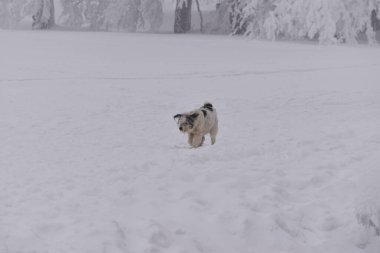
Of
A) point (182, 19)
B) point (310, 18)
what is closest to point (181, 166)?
point (310, 18)

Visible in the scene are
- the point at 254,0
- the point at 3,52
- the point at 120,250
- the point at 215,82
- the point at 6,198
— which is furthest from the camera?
the point at 254,0

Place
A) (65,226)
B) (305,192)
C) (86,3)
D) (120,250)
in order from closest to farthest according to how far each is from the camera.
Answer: (120,250), (65,226), (305,192), (86,3)

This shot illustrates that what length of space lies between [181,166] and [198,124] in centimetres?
124

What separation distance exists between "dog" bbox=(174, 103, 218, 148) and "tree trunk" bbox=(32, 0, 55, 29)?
27.5m

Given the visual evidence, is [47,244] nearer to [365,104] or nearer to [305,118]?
[305,118]

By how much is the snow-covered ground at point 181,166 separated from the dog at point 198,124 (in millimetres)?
306

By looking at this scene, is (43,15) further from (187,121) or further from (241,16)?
(187,121)

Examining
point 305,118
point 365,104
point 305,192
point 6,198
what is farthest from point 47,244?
point 365,104

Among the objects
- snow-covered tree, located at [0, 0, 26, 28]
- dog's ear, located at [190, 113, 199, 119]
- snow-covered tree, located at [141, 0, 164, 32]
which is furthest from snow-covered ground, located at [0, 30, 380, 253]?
snow-covered tree, located at [0, 0, 26, 28]

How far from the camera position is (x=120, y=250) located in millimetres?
5027

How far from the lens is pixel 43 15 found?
3556cm

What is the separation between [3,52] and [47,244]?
2025cm

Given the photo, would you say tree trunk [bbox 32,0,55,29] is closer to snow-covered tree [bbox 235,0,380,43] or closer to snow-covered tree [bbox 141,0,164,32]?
snow-covered tree [bbox 141,0,164,32]

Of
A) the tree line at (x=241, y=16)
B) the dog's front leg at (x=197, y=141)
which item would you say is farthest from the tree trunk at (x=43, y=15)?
the dog's front leg at (x=197, y=141)
